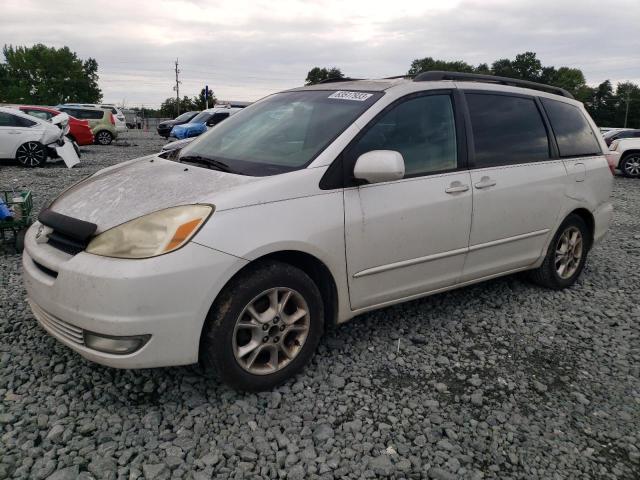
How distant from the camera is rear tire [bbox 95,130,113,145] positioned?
22500mm

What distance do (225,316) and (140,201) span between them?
77 cm

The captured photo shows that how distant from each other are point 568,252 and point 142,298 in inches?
148

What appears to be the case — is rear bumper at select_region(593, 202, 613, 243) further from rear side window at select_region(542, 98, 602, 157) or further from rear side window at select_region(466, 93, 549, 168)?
rear side window at select_region(466, 93, 549, 168)

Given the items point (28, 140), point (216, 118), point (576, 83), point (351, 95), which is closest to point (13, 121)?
point (28, 140)

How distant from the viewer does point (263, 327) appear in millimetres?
2742

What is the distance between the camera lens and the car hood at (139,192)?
265 cm

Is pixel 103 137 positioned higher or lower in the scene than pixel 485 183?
higher

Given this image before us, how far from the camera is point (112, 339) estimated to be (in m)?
2.43

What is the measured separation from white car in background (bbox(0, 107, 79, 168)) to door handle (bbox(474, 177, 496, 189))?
1123cm

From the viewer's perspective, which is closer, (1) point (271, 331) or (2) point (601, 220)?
(1) point (271, 331)

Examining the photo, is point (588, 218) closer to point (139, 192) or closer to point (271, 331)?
point (271, 331)

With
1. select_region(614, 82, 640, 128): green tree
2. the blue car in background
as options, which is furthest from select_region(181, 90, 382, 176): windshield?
select_region(614, 82, 640, 128): green tree

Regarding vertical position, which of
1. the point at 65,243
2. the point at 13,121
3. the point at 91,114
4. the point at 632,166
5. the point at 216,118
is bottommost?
the point at 65,243

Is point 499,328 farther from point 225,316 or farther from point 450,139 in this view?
point 225,316
